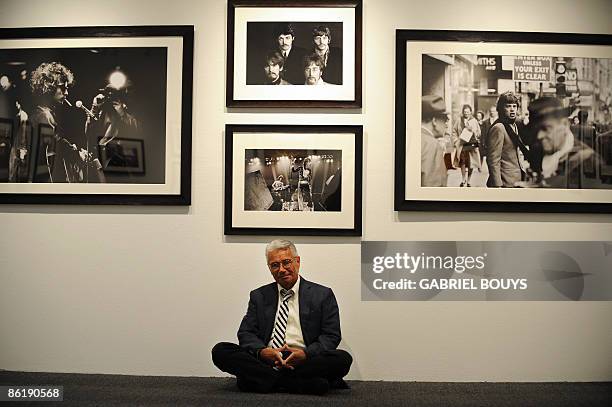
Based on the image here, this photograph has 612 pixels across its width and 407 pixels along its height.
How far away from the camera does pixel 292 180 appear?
155 inches

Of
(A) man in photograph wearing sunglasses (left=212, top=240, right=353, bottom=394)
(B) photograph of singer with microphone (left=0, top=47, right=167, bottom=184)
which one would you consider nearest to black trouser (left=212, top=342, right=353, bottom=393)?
(A) man in photograph wearing sunglasses (left=212, top=240, right=353, bottom=394)

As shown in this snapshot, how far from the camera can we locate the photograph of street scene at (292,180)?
392cm

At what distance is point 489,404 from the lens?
3357mm

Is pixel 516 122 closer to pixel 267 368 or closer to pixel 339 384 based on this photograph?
pixel 339 384

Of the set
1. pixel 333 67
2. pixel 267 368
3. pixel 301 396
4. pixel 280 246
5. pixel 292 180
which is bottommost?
pixel 301 396

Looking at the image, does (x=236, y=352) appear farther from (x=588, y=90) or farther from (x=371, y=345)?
(x=588, y=90)

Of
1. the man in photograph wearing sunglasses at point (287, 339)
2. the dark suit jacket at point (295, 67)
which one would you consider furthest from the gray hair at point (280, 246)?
the dark suit jacket at point (295, 67)

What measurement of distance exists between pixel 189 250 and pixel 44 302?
2.95 ft

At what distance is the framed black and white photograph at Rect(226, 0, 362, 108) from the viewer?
3.94m

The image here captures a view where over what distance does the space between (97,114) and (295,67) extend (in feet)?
3.86

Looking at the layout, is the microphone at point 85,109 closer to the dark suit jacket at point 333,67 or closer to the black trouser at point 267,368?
the dark suit jacket at point 333,67

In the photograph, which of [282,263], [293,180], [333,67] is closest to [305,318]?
[282,263]

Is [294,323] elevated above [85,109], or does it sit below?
below

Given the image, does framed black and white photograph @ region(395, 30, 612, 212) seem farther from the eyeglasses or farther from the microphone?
the microphone
